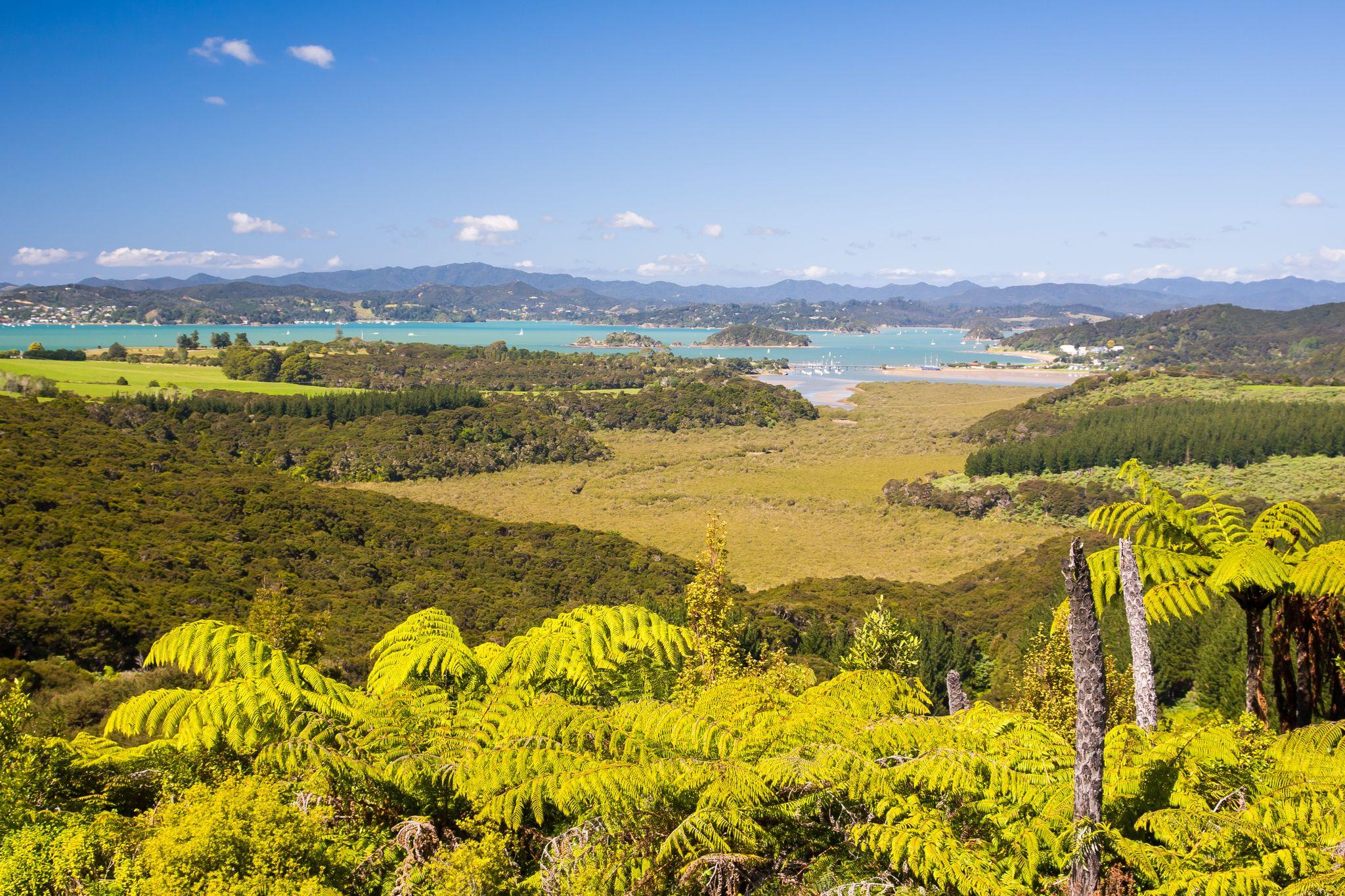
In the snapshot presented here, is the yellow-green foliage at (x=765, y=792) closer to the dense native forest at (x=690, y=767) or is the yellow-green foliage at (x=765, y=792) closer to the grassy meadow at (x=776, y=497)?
the dense native forest at (x=690, y=767)

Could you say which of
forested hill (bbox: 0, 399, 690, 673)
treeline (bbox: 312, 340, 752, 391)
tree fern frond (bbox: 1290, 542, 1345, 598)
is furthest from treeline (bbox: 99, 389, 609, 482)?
tree fern frond (bbox: 1290, 542, 1345, 598)

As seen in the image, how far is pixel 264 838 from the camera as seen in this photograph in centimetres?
341

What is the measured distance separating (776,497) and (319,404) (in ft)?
143

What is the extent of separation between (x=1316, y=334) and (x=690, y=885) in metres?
222

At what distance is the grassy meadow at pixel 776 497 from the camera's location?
1639 inches

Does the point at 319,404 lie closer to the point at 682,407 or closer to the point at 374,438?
the point at 374,438

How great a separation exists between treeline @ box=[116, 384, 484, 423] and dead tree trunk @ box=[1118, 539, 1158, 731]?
71176 mm

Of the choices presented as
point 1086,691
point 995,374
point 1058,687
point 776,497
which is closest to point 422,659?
point 1086,691

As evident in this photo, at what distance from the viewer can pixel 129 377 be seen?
76.1 meters

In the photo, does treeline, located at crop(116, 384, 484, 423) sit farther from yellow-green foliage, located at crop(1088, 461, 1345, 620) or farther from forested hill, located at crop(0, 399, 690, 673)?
yellow-green foliage, located at crop(1088, 461, 1345, 620)

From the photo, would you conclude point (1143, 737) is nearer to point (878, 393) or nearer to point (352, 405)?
point (352, 405)

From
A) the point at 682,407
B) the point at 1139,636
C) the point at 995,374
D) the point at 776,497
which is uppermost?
the point at 1139,636

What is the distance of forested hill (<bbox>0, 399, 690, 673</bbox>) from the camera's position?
18219 millimetres

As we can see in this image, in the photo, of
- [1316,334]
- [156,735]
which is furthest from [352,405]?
[1316,334]
